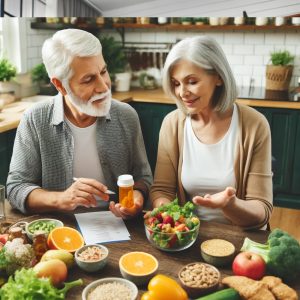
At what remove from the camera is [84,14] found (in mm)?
2990

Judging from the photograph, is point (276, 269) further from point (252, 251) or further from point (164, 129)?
point (164, 129)

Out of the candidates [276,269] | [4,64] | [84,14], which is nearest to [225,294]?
[276,269]

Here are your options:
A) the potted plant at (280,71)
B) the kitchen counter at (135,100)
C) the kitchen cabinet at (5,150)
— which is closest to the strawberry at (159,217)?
the kitchen counter at (135,100)

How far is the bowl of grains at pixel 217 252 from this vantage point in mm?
1304

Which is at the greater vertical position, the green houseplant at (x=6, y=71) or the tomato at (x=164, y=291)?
the green houseplant at (x=6, y=71)

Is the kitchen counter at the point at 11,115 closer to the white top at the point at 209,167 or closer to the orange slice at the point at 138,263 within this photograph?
the white top at the point at 209,167

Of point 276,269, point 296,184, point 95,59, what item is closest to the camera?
point 276,269

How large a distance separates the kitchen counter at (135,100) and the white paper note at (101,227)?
1.37 m

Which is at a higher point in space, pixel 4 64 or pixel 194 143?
pixel 4 64

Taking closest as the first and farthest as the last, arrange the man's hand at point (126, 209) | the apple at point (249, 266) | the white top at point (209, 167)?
the apple at point (249, 266)
the man's hand at point (126, 209)
the white top at point (209, 167)

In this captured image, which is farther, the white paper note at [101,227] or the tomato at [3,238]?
the white paper note at [101,227]

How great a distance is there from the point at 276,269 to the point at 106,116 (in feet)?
3.45

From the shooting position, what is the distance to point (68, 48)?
1803 millimetres

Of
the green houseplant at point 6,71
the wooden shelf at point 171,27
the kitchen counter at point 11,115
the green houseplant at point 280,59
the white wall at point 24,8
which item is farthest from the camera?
the green houseplant at point 280,59
